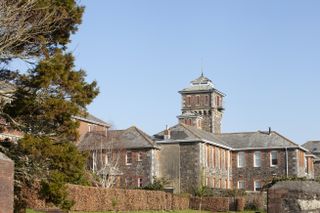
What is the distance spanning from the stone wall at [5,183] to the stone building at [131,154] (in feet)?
161

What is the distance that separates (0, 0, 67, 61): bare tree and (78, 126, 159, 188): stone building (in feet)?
125

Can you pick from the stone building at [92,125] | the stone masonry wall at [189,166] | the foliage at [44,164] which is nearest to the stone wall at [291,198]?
the foliage at [44,164]

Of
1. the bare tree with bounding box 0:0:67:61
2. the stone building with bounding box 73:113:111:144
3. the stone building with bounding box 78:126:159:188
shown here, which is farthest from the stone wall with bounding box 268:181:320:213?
the stone building with bounding box 73:113:111:144

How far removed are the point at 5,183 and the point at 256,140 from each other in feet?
214

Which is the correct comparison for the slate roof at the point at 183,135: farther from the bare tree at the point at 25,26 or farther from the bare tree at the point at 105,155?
the bare tree at the point at 25,26

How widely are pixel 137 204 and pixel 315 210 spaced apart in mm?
29130

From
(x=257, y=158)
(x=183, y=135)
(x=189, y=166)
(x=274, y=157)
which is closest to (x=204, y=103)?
(x=257, y=158)

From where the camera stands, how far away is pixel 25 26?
74.7 feet

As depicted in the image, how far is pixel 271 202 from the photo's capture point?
13.1m

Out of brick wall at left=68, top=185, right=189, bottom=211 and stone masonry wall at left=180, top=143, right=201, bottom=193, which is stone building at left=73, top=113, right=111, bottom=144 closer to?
stone masonry wall at left=180, top=143, right=201, bottom=193

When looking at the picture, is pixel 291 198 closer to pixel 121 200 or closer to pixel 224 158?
pixel 121 200

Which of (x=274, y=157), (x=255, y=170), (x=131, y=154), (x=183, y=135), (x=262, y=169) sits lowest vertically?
(x=255, y=170)

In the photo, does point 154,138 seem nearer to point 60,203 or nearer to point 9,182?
point 60,203

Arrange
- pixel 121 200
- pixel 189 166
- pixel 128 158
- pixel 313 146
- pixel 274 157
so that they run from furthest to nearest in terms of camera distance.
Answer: pixel 313 146, pixel 274 157, pixel 189 166, pixel 128 158, pixel 121 200
